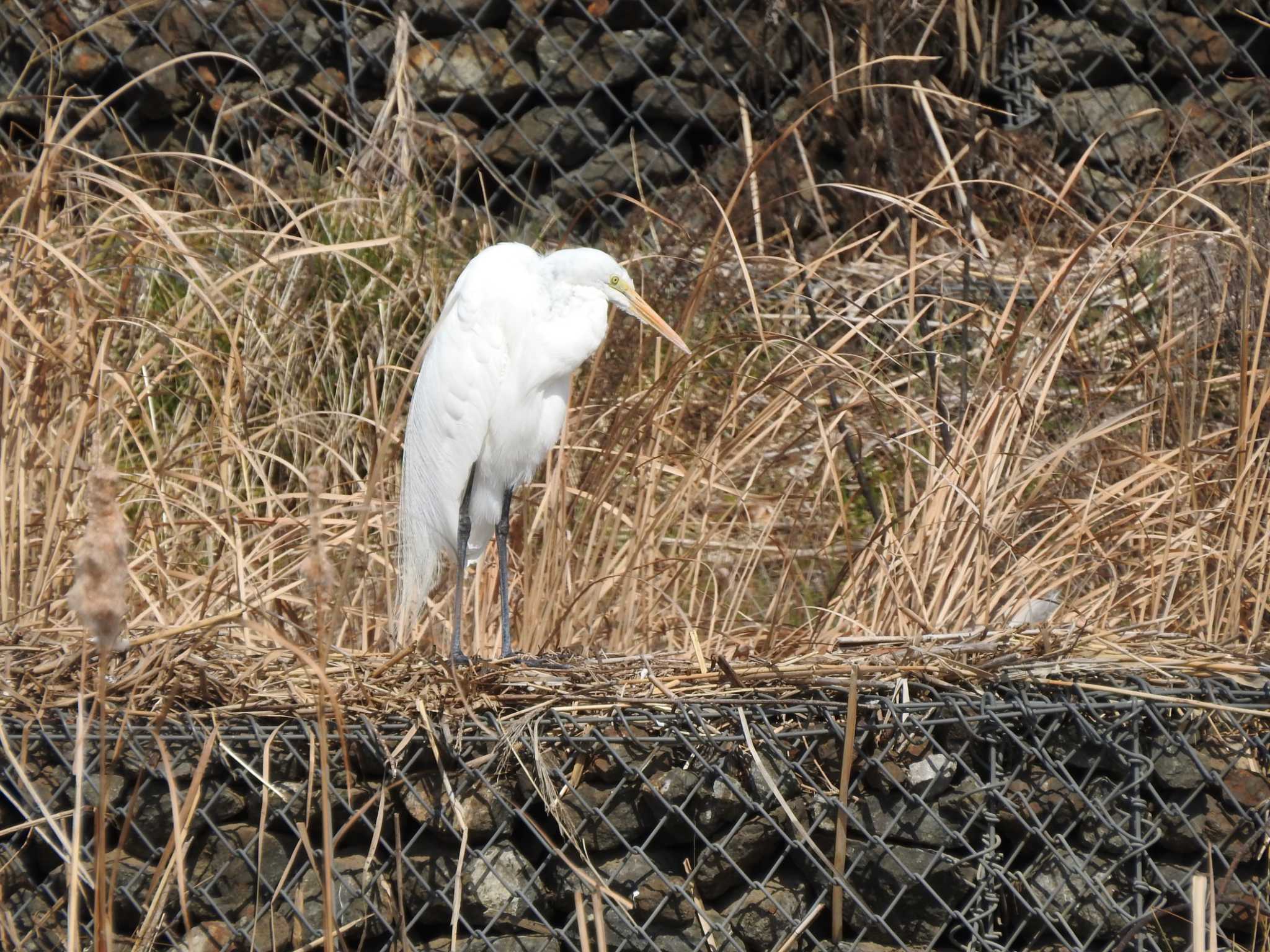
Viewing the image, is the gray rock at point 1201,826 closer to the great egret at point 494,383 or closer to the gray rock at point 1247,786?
the gray rock at point 1247,786

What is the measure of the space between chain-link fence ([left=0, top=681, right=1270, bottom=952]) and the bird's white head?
2.67 feet

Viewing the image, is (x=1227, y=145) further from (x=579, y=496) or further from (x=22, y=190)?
(x=22, y=190)

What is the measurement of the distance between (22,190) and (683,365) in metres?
1.33

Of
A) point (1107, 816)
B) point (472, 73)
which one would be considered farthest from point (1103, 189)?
point (1107, 816)

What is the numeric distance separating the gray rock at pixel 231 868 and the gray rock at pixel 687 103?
300 centimetres

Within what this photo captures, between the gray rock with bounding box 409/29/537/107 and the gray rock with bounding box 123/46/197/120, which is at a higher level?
the gray rock with bounding box 123/46/197/120

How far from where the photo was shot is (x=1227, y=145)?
161 inches

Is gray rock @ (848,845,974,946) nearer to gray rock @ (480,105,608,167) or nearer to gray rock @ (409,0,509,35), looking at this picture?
gray rock @ (480,105,608,167)

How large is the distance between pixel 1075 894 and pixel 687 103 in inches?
123

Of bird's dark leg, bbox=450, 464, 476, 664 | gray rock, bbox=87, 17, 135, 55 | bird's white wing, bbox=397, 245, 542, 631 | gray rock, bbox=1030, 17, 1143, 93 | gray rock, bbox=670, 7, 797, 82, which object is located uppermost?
gray rock, bbox=87, 17, 135, 55

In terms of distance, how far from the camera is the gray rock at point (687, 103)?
4.19 m

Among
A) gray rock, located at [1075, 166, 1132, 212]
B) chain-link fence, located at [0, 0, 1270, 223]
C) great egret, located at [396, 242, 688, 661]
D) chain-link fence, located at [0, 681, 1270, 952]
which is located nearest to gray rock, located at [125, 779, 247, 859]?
chain-link fence, located at [0, 681, 1270, 952]

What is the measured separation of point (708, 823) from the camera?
1702mm

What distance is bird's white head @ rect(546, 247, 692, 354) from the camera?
2207 mm
